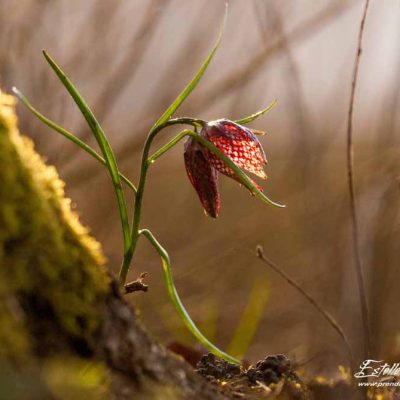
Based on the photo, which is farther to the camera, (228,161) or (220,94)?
(220,94)

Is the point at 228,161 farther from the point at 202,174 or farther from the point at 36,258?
the point at 36,258

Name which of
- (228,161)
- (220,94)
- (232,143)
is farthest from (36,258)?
(220,94)

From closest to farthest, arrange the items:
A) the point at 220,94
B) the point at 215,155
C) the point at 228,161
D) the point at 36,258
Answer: the point at 36,258, the point at 228,161, the point at 215,155, the point at 220,94

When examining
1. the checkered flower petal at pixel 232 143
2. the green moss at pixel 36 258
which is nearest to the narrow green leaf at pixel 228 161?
the checkered flower petal at pixel 232 143

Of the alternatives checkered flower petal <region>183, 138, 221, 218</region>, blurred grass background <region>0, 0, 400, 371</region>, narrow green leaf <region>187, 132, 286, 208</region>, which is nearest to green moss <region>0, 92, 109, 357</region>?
narrow green leaf <region>187, 132, 286, 208</region>

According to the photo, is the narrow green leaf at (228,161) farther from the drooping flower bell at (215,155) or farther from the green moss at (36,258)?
the green moss at (36,258)
